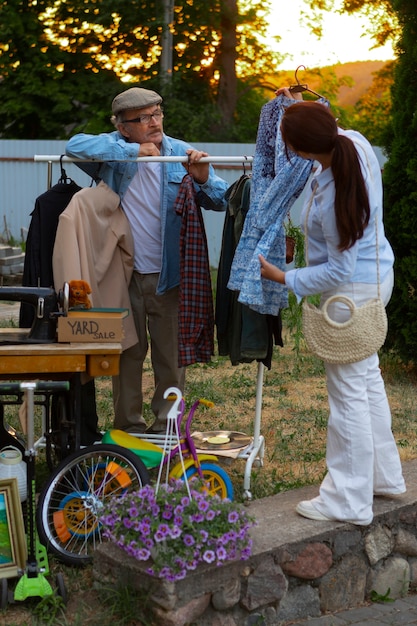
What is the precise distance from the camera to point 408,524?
4.34 meters

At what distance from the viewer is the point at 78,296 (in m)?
4.29

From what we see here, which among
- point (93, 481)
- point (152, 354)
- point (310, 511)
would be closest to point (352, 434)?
point (310, 511)

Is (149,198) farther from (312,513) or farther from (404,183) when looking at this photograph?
(404,183)

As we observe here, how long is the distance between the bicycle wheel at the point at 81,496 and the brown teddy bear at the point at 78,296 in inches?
24.5

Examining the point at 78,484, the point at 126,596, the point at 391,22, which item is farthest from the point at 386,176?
the point at 391,22

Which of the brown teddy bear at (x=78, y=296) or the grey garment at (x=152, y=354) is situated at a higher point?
the brown teddy bear at (x=78, y=296)

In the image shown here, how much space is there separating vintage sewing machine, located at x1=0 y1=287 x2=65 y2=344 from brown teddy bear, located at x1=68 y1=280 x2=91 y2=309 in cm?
9

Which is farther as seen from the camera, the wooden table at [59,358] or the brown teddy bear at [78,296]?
the brown teddy bear at [78,296]

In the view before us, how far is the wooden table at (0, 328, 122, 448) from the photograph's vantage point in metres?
3.96

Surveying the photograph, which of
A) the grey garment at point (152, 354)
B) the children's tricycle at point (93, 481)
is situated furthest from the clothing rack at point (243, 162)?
the grey garment at point (152, 354)

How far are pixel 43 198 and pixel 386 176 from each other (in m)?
3.27

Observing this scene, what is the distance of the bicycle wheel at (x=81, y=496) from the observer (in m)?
3.99

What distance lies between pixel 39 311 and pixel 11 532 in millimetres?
897

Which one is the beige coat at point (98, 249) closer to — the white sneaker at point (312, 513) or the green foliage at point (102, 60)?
the white sneaker at point (312, 513)
